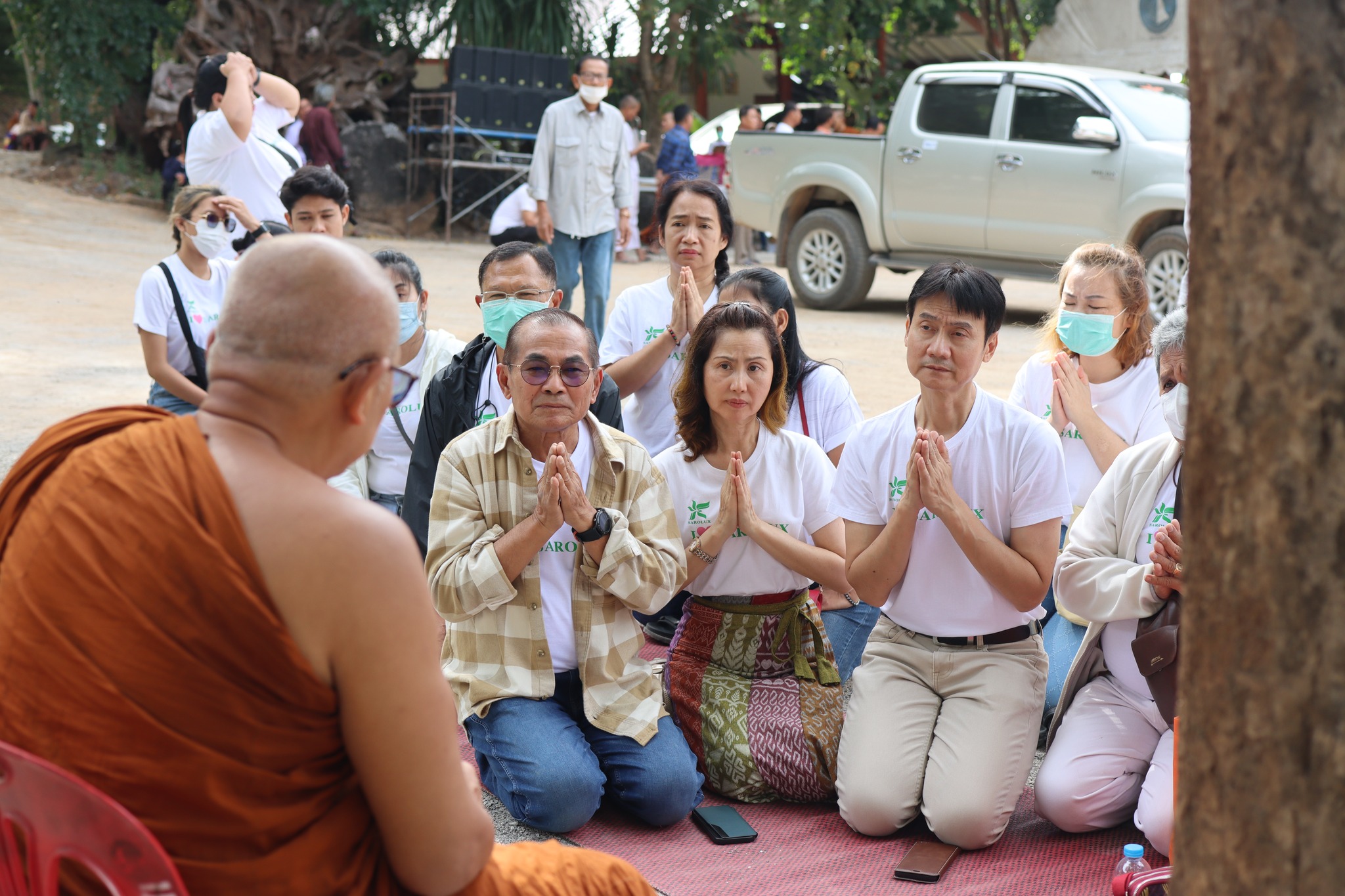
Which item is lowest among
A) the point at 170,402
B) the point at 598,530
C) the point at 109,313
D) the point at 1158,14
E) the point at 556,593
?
the point at 109,313

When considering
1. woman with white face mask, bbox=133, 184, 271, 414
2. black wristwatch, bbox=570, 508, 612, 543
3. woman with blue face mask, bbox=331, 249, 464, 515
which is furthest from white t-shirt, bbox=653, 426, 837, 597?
woman with white face mask, bbox=133, 184, 271, 414

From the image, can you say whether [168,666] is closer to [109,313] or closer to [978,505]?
[978,505]

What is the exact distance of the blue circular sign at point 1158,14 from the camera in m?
15.7

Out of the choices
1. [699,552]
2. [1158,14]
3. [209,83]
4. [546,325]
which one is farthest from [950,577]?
[1158,14]

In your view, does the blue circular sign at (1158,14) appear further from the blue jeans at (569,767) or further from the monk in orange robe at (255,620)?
the monk in orange robe at (255,620)

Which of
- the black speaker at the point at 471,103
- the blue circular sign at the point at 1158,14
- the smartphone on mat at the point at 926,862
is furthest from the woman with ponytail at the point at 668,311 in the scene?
the black speaker at the point at 471,103

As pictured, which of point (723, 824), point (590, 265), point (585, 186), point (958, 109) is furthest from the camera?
point (958, 109)

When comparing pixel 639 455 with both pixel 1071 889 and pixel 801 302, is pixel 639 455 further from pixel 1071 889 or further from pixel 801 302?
pixel 801 302

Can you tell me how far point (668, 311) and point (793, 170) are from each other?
7516 mm

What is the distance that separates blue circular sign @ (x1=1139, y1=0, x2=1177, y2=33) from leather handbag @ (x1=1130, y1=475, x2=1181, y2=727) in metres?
14.5

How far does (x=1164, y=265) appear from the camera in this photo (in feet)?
32.7

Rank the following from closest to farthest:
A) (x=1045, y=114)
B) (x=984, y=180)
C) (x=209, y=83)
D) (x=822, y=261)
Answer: (x=209, y=83)
(x=1045, y=114)
(x=984, y=180)
(x=822, y=261)

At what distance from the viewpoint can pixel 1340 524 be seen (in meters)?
1.34

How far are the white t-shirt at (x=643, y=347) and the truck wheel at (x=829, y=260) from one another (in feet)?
23.2
